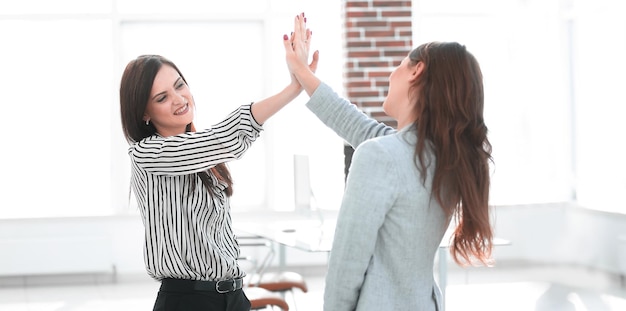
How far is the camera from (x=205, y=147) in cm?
202

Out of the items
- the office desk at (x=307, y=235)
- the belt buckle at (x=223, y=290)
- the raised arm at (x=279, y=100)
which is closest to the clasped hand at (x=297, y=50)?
the raised arm at (x=279, y=100)

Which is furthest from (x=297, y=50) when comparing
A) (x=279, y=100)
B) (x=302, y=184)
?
(x=302, y=184)

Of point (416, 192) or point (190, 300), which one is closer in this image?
point (416, 192)

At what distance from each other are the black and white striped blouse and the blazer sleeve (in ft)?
1.24

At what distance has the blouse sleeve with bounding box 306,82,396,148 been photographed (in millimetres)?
2096

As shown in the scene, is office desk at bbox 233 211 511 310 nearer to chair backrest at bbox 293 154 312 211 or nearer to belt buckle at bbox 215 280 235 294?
chair backrest at bbox 293 154 312 211

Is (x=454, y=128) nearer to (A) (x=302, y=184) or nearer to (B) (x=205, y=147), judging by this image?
(B) (x=205, y=147)

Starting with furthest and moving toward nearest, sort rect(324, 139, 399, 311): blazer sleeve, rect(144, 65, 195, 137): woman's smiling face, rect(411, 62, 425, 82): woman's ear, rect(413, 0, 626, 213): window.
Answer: rect(413, 0, 626, 213): window < rect(144, 65, 195, 137): woman's smiling face < rect(411, 62, 425, 82): woman's ear < rect(324, 139, 399, 311): blazer sleeve

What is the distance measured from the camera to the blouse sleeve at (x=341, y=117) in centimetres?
210

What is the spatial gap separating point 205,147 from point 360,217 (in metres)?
0.47

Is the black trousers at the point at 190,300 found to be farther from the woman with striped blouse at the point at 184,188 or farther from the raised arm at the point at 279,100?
the raised arm at the point at 279,100

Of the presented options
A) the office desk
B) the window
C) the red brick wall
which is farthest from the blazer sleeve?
the window

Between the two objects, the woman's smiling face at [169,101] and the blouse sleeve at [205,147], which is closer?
the blouse sleeve at [205,147]

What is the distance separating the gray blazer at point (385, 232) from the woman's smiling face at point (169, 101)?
0.57 metres
